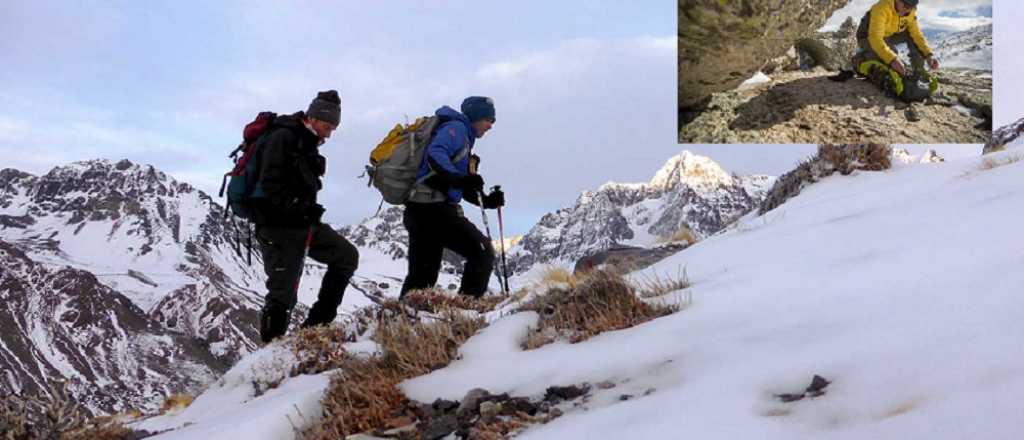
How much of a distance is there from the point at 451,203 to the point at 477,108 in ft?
2.83

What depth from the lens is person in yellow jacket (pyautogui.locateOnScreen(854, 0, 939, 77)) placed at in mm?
19406

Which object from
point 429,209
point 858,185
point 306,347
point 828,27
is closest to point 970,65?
point 828,27

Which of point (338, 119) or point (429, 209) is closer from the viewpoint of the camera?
point (338, 119)

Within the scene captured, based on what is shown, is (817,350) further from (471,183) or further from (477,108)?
(477,108)

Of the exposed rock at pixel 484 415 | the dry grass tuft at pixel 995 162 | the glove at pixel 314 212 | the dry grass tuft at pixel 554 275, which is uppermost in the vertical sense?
the dry grass tuft at pixel 995 162

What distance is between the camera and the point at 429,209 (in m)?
7.07

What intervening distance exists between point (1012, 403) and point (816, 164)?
7.58 meters

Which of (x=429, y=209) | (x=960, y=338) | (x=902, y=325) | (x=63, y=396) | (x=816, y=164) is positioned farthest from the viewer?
(x=816, y=164)

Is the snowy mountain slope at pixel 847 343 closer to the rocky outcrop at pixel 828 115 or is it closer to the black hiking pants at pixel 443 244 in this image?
the black hiking pants at pixel 443 244

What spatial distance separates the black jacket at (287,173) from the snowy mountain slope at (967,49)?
61.9ft

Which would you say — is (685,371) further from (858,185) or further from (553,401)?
(858,185)

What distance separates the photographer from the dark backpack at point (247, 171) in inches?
248

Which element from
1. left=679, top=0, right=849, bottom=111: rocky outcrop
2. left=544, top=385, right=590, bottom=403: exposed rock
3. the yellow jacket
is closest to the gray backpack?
left=544, top=385, right=590, bottom=403: exposed rock

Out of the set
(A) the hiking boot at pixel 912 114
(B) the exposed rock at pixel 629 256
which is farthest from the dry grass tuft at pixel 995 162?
(A) the hiking boot at pixel 912 114
